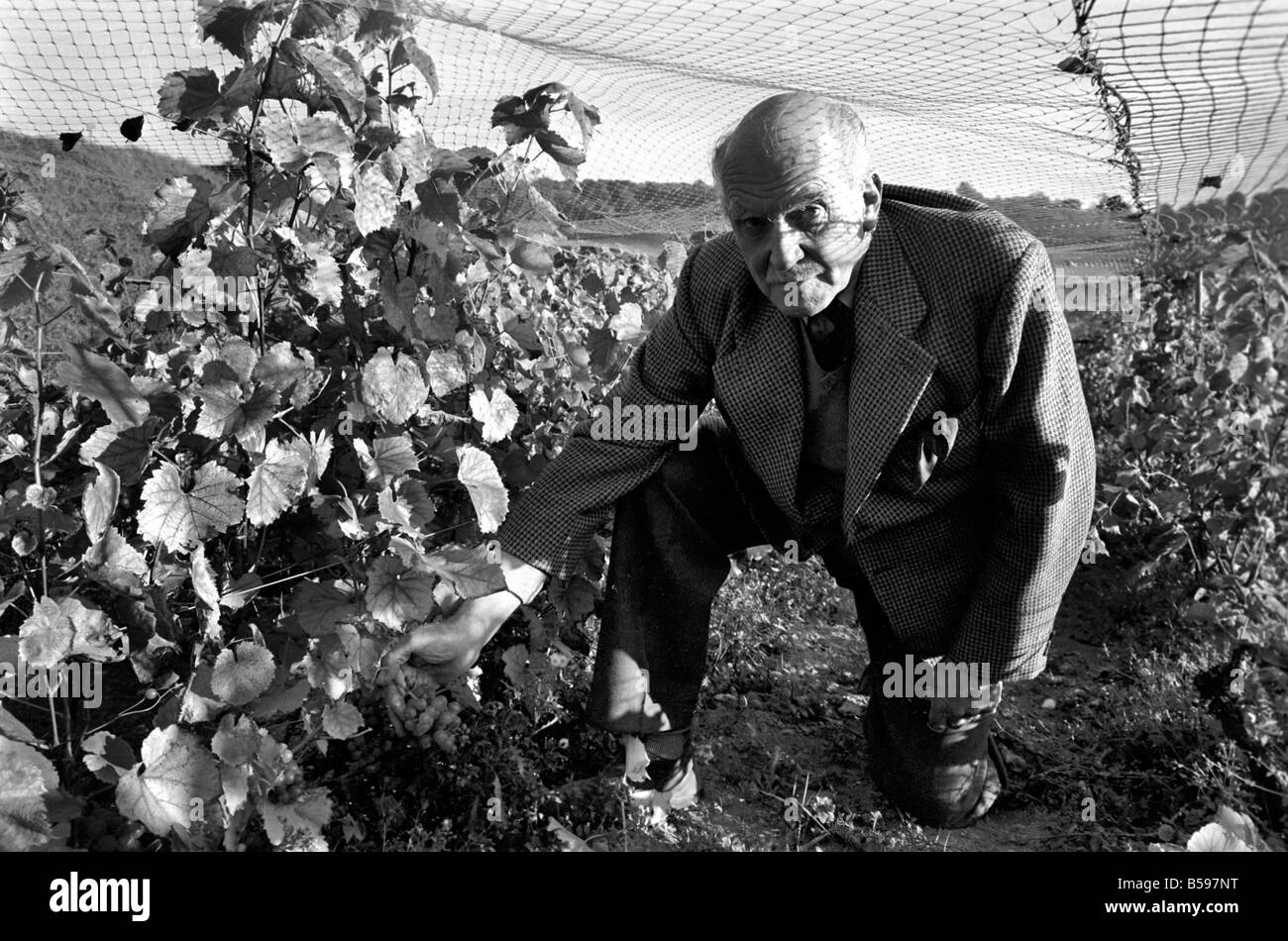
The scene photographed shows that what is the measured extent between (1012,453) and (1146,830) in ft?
3.01

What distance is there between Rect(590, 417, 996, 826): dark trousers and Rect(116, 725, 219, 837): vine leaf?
837 millimetres

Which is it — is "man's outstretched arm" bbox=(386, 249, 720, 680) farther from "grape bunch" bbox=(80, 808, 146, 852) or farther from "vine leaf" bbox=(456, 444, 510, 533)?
"grape bunch" bbox=(80, 808, 146, 852)

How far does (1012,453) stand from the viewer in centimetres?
183

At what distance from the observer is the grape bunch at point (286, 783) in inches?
62.5

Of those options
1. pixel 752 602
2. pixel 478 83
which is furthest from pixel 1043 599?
pixel 478 83

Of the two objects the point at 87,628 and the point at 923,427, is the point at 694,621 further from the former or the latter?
the point at 87,628

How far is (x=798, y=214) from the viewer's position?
5.61ft

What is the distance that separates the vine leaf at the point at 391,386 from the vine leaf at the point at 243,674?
435 mm

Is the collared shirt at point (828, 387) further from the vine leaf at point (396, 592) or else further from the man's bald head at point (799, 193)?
the vine leaf at point (396, 592)

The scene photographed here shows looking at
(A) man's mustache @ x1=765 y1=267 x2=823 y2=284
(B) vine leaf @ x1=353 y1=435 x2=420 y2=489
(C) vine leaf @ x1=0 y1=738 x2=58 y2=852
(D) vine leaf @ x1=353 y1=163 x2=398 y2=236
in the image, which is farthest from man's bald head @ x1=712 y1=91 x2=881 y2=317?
(C) vine leaf @ x1=0 y1=738 x2=58 y2=852

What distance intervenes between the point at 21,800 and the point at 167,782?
0.60ft

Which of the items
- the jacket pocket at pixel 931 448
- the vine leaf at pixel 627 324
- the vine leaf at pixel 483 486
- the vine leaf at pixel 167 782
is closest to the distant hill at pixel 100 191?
the vine leaf at pixel 627 324

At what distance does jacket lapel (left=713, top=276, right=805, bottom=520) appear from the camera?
6.41 feet
